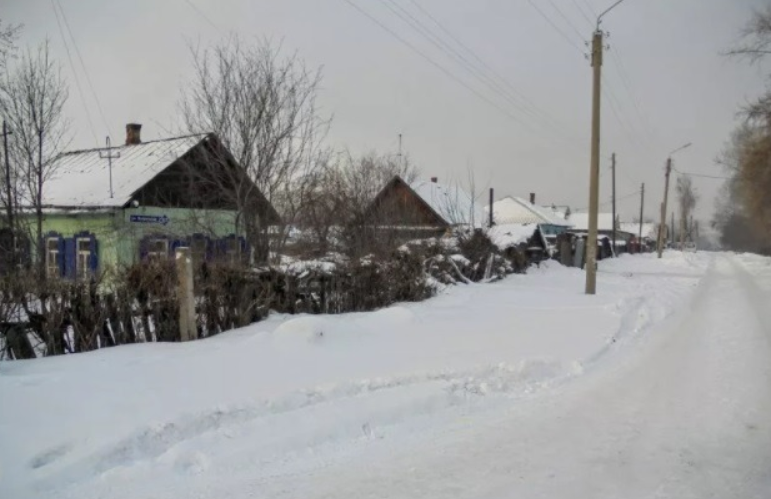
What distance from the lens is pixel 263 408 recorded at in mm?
5168

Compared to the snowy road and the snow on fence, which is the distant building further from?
the snowy road

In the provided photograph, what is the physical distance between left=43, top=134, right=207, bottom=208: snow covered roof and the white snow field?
1173 centimetres

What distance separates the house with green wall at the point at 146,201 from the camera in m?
13.7

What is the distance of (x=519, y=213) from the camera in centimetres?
5922

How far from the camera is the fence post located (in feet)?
24.2

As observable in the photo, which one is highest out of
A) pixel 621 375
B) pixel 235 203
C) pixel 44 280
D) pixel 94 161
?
pixel 94 161

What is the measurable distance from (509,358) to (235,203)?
855 centimetres

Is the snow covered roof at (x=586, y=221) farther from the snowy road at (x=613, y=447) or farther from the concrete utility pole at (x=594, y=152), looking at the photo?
the snowy road at (x=613, y=447)

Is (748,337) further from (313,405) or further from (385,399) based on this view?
(313,405)

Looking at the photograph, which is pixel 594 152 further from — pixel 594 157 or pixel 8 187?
pixel 8 187

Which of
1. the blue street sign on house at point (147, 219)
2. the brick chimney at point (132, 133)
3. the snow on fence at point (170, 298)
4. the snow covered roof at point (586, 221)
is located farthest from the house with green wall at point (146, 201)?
the snow covered roof at point (586, 221)

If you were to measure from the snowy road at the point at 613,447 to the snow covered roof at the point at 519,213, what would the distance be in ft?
166

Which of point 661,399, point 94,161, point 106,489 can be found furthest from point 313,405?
point 94,161

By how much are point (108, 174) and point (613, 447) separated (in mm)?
21169
